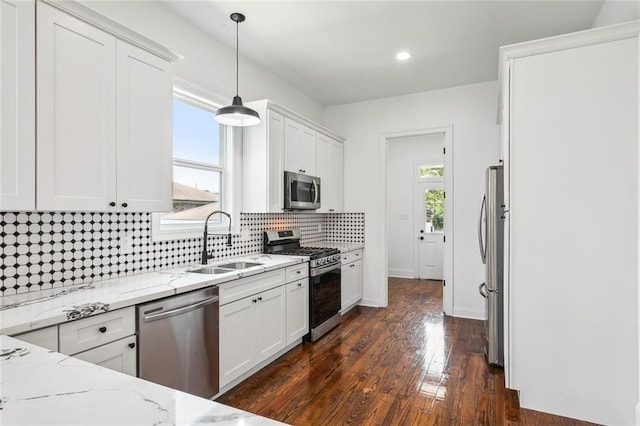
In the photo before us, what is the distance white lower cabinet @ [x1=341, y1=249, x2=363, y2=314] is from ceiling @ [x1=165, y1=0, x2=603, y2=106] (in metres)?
2.27

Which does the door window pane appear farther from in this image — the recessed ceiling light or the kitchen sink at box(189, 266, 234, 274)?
the kitchen sink at box(189, 266, 234, 274)

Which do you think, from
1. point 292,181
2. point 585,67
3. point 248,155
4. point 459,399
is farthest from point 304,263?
point 585,67

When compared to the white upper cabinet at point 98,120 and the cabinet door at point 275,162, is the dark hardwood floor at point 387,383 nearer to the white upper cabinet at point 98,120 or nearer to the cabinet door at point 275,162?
the cabinet door at point 275,162

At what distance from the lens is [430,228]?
6.93 metres

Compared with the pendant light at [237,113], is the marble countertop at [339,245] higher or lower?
lower

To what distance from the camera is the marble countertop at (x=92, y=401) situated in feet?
2.45

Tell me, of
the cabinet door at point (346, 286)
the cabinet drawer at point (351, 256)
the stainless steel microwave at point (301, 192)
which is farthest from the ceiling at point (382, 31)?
the cabinet door at point (346, 286)

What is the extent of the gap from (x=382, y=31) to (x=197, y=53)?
5.36 feet

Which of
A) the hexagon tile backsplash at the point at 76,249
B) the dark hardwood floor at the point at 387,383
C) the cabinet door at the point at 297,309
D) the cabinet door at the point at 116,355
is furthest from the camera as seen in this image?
the cabinet door at the point at 297,309

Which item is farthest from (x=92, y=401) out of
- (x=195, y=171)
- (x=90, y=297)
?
(x=195, y=171)

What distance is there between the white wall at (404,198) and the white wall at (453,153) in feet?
6.51

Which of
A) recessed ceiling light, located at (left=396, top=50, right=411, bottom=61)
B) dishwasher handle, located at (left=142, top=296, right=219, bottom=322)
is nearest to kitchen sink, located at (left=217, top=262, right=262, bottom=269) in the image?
dishwasher handle, located at (left=142, top=296, right=219, bottom=322)

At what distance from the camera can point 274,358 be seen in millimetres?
3082

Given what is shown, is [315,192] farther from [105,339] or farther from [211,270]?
[105,339]
